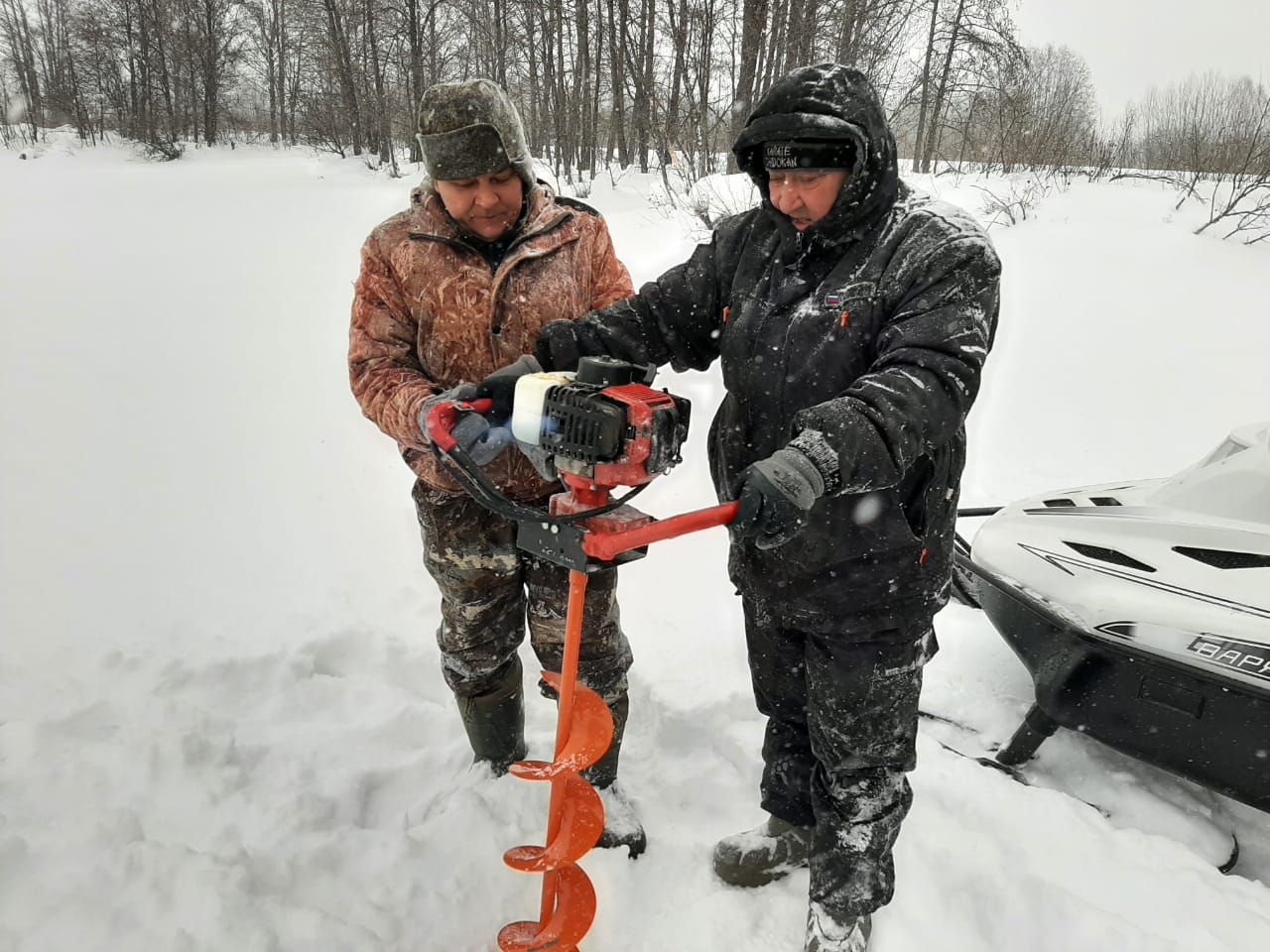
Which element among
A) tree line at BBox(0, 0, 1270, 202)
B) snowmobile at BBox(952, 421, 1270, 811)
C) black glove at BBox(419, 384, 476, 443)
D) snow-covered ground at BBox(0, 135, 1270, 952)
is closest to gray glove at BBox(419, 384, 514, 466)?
black glove at BBox(419, 384, 476, 443)

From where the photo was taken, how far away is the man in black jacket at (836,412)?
131cm

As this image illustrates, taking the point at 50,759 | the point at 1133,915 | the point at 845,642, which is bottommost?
the point at 1133,915

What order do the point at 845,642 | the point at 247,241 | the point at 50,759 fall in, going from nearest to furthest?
the point at 845,642 < the point at 50,759 < the point at 247,241

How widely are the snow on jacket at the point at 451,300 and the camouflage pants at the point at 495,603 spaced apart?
0.47ft

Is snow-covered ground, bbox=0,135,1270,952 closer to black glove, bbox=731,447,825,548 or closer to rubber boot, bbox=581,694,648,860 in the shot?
rubber boot, bbox=581,694,648,860

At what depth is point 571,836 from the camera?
5.86 ft

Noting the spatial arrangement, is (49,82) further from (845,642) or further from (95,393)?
(845,642)

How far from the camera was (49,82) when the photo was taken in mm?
28453

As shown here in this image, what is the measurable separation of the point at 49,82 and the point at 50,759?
36753 millimetres

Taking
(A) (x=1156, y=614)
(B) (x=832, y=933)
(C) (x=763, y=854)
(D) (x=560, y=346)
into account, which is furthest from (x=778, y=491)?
(A) (x=1156, y=614)

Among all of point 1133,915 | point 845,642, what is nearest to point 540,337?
point 845,642

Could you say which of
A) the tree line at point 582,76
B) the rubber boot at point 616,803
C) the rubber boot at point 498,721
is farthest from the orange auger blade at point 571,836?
the tree line at point 582,76

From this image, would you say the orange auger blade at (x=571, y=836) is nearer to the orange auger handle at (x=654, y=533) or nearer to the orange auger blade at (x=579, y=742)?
the orange auger blade at (x=579, y=742)

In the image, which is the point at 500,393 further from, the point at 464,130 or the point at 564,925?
the point at 564,925
